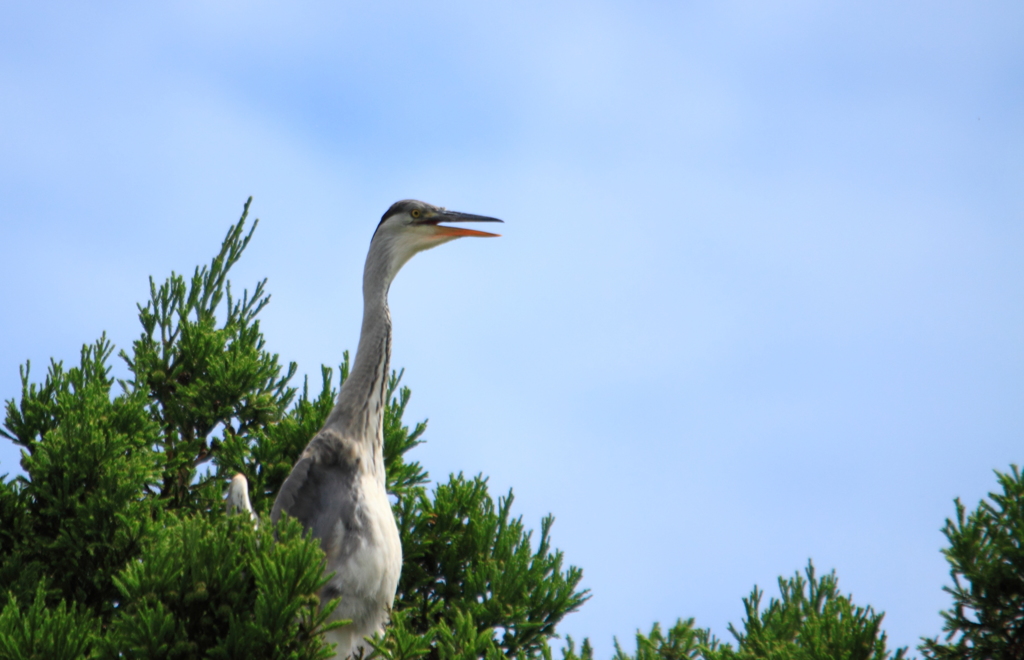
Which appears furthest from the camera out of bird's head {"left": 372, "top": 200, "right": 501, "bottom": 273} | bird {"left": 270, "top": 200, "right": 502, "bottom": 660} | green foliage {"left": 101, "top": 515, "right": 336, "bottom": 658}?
bird's head {"left": 372, "top": 200, "right": 501, "bottom": 273}

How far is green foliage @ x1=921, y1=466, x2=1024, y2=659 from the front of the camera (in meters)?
4.21

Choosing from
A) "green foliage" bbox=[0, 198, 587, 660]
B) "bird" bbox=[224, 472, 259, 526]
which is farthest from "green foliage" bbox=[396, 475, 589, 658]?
"bird" bbox=[224, 472, 259, 526]

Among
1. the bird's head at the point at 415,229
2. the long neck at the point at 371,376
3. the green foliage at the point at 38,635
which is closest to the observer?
the green foliage at the point at 38,635

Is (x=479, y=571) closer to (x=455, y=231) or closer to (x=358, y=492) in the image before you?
(x=358, y=492)

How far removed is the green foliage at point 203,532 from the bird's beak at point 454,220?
1.09 m

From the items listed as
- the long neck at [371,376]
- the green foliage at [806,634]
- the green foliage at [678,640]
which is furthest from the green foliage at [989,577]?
the long neck at [371,376]

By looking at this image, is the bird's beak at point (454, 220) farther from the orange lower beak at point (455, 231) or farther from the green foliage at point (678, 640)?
the green foliage at point (678, 640)

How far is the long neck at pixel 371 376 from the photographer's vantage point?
562cm

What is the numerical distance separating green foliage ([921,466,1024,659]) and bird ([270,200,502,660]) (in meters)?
2.55

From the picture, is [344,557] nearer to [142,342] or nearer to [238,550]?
[238,550]

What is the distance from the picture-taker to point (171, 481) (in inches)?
247

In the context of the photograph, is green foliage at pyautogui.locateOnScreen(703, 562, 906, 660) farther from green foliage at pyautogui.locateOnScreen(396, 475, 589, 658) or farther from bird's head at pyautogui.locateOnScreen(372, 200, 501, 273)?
bird's head at pyautogui.locateOnScreen(372, 200, 501, 273)

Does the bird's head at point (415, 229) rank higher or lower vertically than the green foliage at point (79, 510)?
higher

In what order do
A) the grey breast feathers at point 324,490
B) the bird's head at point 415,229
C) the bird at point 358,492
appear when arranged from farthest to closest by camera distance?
the bird's head at point 415,229 < the grey breast feathers at point 324,490 < the bird at point 358,492
